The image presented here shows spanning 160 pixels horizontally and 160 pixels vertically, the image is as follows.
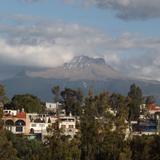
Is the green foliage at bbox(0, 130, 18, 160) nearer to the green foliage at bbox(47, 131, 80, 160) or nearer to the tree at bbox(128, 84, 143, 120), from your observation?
the green foliage at bbox(47, 131, 80, 160)

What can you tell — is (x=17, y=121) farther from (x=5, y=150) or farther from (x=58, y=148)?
(x=5, y=150)

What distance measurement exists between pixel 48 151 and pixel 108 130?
344 inches

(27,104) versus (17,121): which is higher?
(27,104)

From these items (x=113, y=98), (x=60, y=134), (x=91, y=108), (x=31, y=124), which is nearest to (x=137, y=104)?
(x=113, y=98)

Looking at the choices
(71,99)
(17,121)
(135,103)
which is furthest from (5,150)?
(71,99)

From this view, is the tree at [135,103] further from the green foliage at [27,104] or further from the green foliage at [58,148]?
the green foliage at [58,148]

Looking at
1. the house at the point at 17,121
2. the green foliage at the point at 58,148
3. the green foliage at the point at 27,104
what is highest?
the green foliage at the point at 27,104

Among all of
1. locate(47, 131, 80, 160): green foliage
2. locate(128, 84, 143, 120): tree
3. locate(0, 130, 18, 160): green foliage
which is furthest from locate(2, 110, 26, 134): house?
locate(0, 130, 18, 160): green foliage

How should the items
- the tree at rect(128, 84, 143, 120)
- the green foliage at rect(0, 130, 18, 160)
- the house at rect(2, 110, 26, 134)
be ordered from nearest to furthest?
the green foliage at rect(0, 130, 18, 160), the house at rect(2, 110, 26, 134), the tree at rect(128, 84, 143, 120)

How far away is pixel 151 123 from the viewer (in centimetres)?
12131

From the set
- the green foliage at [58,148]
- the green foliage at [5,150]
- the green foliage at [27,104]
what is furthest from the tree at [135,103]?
the green foliage at [5,150]

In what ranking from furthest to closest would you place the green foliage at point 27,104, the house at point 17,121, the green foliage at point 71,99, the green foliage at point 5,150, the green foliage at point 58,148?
the green foliage at point 27,104 → the green foliage at point 71,99 → the house at point 17,121 → the green foliage at point 58,148 → the green foliage at point 5,150

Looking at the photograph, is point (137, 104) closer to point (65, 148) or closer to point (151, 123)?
point (151, 123)

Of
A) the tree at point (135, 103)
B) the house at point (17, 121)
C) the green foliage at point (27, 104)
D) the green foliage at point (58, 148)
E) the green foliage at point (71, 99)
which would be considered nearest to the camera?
the green foliage at point (58, 148)
